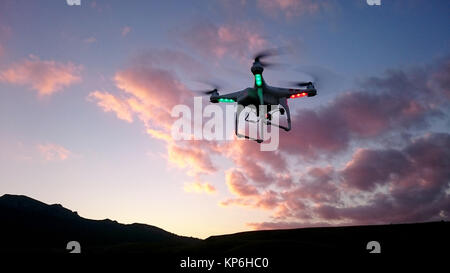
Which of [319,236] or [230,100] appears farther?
[319,236]

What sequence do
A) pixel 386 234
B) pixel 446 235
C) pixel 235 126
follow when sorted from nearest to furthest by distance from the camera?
pixel 235 126 < pixel 446 235 < pixel 386 234

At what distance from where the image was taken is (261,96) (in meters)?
36.8

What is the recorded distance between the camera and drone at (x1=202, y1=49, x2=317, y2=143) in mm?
36062

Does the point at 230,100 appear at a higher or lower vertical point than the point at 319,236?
higher

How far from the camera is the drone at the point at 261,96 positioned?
36.1 m

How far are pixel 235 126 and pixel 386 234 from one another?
41473mm
